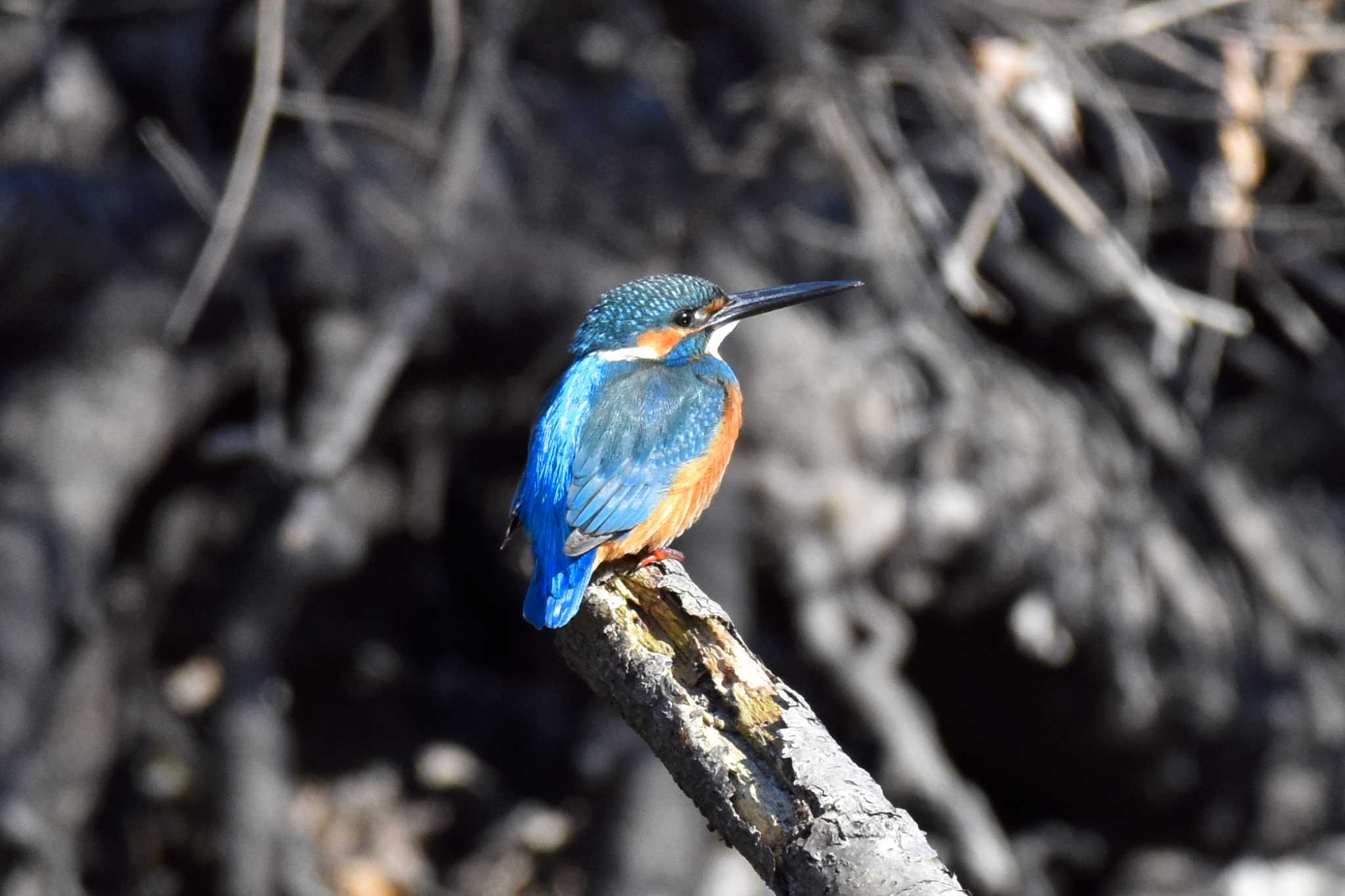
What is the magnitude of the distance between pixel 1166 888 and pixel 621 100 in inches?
113

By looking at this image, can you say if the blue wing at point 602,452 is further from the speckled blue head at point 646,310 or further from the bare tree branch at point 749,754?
the bare tree branch at point 749,754

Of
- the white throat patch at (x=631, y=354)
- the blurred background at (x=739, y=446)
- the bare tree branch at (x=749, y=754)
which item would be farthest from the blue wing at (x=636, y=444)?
the blurred background at (x=739, y=446)

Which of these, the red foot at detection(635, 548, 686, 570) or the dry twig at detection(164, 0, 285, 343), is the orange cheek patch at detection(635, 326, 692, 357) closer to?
the red foot at detection(635, 548, 686, 570)

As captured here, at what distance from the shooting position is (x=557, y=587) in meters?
2.11

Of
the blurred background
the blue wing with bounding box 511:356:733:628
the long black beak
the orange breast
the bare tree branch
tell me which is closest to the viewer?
the bare tree branch

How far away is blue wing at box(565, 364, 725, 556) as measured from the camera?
2.40 meters

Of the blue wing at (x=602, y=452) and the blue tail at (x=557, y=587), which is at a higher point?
the blue tail at (x=557, y=587)

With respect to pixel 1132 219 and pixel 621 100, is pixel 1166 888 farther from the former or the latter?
pixel 621 100

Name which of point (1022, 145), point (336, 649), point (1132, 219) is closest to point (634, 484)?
point (1022, 145)

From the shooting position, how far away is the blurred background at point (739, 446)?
11.7 ft

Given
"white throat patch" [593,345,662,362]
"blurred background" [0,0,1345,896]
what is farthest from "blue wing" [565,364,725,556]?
"blurred background" [0,0,1345,896]

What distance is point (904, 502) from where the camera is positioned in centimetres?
406

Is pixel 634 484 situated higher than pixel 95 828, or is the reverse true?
pixel 634 484

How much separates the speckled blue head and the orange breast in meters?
0.19
